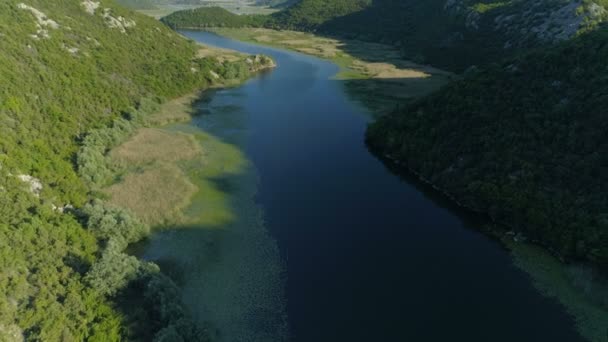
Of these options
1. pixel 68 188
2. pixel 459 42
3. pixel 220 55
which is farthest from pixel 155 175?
pixel 459 42

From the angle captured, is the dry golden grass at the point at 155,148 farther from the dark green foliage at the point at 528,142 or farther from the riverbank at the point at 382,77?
the riverbank at the point at 382,77

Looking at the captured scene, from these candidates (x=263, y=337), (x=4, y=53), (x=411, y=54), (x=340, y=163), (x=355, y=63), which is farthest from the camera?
(x=411, y=54)

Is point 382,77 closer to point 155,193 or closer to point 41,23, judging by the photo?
point 41,23

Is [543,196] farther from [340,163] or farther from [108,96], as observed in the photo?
[108,96]

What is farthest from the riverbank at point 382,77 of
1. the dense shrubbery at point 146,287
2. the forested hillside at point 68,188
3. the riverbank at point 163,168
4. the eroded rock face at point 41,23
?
the eroded rock face at point 41,23

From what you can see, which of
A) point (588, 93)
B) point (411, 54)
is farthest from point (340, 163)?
point (411, 54)
